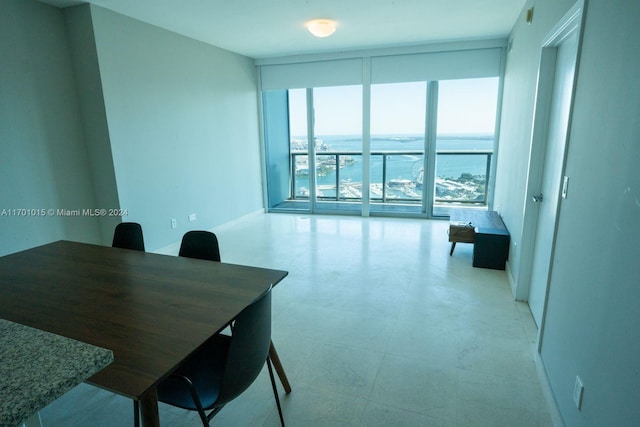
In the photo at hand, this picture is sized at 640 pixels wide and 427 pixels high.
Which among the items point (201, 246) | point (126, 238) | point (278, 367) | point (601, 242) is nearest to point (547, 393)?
point (601, 242)

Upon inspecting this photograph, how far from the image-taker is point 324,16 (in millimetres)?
3711

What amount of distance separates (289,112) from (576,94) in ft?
16.2

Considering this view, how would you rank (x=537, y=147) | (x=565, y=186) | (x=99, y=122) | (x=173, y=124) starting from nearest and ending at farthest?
(x=565, y=186)
(x=537, y=147)
(x=99, y=122)
(x=173, y=124)

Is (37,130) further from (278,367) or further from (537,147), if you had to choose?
(537,147)

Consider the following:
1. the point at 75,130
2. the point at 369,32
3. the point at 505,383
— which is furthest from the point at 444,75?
the point at 75,130

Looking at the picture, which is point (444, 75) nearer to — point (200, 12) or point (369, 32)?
point (369, 32)

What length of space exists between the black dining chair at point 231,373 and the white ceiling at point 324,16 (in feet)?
10.1

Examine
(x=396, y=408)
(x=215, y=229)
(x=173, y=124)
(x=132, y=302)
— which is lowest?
(x=396, y=408)

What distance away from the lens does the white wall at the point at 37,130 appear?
2969 millimetres

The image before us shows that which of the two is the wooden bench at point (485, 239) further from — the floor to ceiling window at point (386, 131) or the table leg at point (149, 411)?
the table leg at point (149, 411)

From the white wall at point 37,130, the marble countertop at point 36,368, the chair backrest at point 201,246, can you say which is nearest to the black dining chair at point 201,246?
the chair backrest at point 201,246

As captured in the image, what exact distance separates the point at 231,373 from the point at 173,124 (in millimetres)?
3723

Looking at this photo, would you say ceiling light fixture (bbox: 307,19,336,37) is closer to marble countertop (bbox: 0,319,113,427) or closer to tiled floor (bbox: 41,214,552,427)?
tiled floor (bbox: 41,214,552,427)

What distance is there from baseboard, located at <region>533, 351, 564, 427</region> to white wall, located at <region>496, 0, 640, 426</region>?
0.05m
